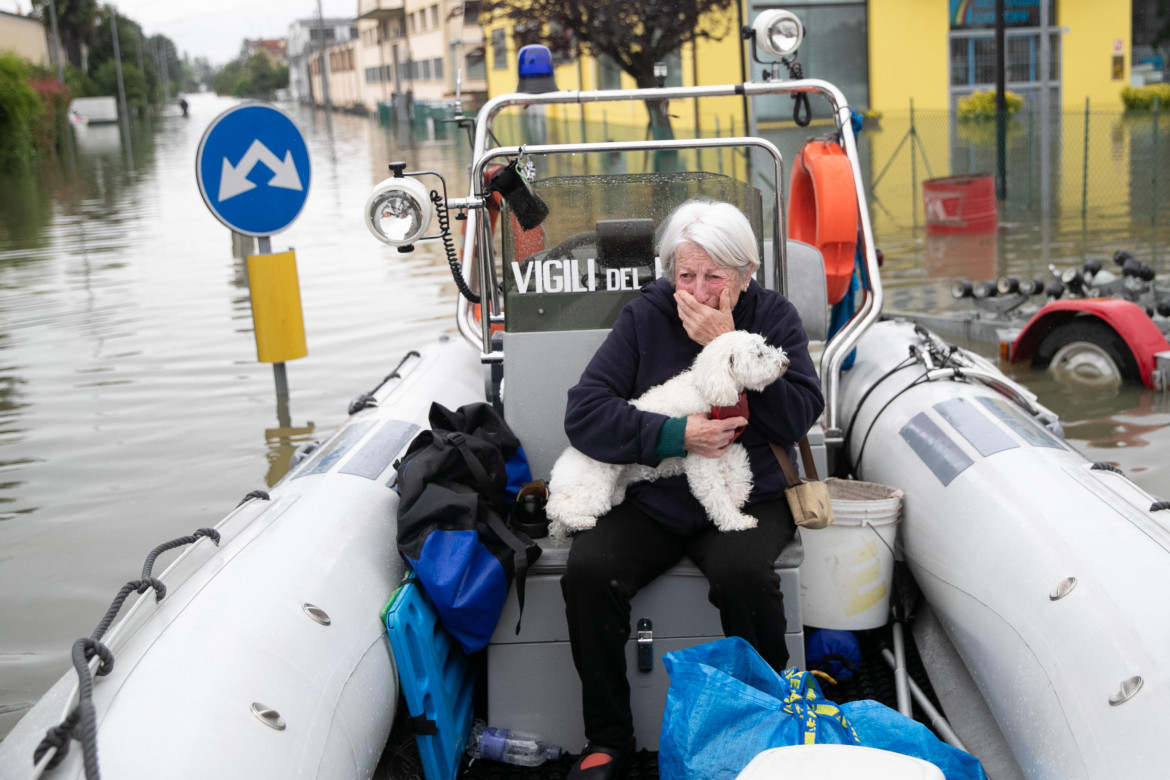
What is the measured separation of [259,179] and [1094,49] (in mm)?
23600

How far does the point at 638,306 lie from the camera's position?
3230mm

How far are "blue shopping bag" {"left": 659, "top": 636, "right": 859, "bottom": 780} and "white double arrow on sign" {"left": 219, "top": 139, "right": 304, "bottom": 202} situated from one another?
161 inches

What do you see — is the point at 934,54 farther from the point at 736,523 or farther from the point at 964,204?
the point at 736,523

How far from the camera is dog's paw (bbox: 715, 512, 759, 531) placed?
9.87 ft

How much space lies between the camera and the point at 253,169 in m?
5.77

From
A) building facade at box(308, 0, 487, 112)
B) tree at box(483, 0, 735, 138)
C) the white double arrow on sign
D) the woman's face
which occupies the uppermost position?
building facade at box(308, 0, 487, 112)

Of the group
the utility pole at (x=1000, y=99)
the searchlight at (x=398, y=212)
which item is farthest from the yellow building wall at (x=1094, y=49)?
the searchlight at (x=398, y=212)

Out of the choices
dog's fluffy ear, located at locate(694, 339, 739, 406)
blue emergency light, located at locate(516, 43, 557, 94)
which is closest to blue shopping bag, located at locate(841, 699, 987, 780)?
dog's fluffy ear, located at locate(694, 339, 739, 406)

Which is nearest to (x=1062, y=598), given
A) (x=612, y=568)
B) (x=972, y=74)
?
(x=612, y=568)

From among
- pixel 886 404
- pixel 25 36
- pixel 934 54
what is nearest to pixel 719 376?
pixel 886 404

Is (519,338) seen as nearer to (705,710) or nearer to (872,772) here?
(705,710)

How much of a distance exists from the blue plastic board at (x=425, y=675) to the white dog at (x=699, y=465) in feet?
1.53

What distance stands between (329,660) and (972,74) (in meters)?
24.4

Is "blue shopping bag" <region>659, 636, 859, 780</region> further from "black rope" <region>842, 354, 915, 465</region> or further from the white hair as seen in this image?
"black rope" <region>842, 354, 915, 465</region>
